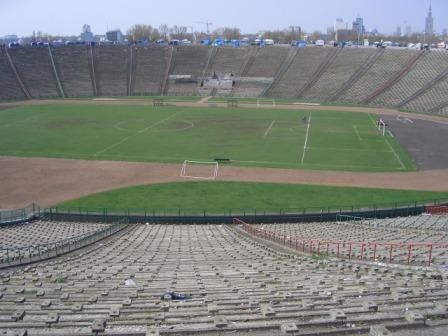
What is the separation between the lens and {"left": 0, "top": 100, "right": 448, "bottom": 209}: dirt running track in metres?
47.6

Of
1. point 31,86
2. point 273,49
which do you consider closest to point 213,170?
point 31,86

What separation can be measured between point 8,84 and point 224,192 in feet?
275

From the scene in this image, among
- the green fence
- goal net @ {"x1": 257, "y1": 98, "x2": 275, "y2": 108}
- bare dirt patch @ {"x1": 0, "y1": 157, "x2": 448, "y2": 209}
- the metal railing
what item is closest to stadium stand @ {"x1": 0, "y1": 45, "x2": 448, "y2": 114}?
goal net @ {"x1": 257, "y1": 98, "x2": 275, "y2": 108}

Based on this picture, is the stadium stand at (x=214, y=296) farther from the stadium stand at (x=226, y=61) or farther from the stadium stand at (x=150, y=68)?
the stadium stand at (x=226, y=61)

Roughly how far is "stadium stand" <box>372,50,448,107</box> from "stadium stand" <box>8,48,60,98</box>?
72209 mm

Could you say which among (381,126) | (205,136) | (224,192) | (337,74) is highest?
(337,74)

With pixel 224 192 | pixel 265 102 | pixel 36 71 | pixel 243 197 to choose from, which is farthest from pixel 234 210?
pixel 36 71

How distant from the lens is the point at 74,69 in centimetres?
12544

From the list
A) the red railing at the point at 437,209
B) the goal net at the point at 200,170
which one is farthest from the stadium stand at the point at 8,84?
the red railing at the point at 437,209

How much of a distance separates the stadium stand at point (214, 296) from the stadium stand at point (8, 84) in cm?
9430

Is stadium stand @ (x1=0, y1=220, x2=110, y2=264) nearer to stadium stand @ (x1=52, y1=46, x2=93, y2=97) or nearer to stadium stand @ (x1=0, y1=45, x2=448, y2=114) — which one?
stadium stand @ (x1=0, y1=45, x2=448, y2=114)

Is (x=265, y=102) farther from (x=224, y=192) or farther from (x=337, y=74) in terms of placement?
(x=224, y=192)

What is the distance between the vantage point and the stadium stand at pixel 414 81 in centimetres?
10356

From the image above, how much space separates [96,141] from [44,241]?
4067cm
